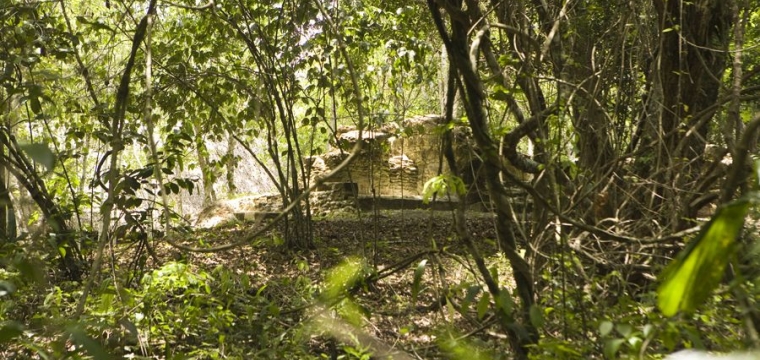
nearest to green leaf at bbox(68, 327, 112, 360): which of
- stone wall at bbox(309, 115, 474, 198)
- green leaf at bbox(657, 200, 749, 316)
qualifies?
green leaf at bbox(657, 200, 749, 316)

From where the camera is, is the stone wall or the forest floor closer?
the forest floor

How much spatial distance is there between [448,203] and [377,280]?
0.53m

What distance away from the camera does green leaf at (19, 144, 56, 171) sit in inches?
33.2

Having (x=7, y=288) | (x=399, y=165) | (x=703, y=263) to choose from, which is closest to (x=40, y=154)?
(x=7, y=288)

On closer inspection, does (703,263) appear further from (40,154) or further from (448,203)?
(448,203)

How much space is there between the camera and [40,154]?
0.85 meters

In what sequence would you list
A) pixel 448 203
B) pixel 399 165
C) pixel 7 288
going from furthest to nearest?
pixel 399 165 < pixel 448 203 < pixel 7 288

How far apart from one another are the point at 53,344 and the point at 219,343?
168 cm

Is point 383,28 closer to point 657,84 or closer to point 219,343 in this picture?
point 657,84

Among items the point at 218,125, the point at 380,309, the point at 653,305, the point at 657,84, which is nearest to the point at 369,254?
the point at 380,309

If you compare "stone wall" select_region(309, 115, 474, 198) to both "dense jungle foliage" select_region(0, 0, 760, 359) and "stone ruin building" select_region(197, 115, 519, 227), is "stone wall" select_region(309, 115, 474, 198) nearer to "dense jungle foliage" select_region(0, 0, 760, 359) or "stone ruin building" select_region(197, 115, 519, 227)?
"stone ruin building" select_region(197, 115, 519, 227)

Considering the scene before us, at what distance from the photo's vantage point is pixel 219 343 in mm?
3076

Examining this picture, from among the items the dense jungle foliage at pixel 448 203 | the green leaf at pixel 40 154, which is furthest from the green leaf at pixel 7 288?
the green leaf at pixel 40 154

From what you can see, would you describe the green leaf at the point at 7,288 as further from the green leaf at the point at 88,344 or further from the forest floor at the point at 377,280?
the forest floor at the point at 377,280
